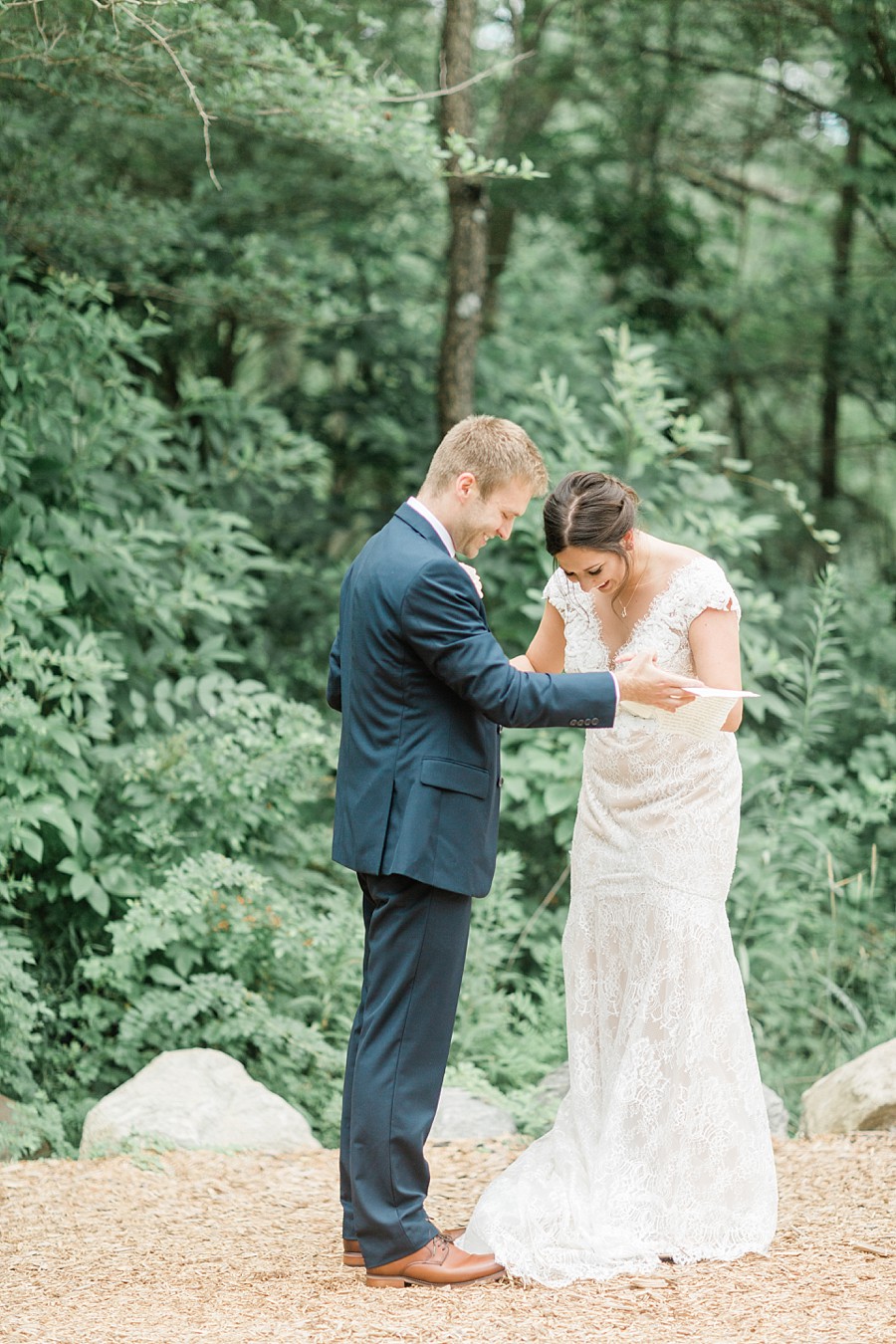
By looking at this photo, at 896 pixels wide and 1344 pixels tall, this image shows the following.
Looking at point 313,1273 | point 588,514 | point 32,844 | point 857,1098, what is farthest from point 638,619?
point 32,844

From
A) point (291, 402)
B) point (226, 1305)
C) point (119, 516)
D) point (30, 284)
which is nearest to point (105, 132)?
point (30, 284)

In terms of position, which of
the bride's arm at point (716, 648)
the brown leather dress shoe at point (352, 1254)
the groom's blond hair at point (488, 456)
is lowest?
the brown leather dress shoe at point (352, 1254)

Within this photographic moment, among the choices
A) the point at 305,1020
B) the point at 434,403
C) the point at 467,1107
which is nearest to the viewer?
the point at 467,1107

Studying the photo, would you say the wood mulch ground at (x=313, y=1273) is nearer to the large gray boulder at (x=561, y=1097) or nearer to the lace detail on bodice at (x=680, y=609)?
the large gray boulder at (x=561, y=1097)

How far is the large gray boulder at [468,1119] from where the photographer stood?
4.35 metres

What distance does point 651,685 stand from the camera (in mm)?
2852

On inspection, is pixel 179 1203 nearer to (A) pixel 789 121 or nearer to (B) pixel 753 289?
(B) pixel 753 289

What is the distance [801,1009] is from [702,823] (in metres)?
2.58

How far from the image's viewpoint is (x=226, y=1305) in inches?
111

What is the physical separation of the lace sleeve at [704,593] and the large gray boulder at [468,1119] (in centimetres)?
212

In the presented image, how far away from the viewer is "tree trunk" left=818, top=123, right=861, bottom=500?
7.66 meters

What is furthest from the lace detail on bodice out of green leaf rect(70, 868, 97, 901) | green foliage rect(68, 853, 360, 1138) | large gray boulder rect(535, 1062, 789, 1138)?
green leaf rect(70, 868, 97, 901)

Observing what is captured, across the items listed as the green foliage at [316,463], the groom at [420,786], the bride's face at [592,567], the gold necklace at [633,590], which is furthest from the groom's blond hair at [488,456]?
the green foliage at [316,463]

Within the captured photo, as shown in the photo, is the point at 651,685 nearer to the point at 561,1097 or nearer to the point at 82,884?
the point at 561,1097
